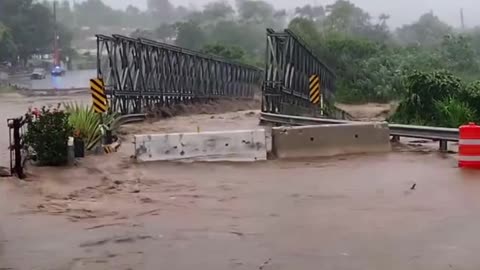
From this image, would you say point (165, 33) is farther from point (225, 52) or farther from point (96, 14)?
point (96, 14)

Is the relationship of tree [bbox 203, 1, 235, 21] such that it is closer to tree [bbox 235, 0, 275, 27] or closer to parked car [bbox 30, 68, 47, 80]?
tree [bbox 235, 0, 275, 27]

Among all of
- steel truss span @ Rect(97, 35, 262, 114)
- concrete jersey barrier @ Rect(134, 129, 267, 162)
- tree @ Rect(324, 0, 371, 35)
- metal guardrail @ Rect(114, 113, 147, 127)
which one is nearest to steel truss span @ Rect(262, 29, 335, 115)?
metal guardrail @ Rect(114, 113, 147, 127)

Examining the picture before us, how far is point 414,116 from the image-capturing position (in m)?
27.2

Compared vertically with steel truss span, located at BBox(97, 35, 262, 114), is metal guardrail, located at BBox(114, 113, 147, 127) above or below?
below

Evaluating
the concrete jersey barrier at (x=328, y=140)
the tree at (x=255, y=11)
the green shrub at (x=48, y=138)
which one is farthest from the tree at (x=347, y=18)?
the green shrub at (x=48, y=138)

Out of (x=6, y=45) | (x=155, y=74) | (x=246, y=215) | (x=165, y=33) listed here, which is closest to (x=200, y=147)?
(x=246, y=215)

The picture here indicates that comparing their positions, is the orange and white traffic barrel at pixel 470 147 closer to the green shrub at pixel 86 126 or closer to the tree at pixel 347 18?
the green shrub at pixel 86 126

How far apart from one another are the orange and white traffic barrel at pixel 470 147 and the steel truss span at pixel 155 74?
639 inches

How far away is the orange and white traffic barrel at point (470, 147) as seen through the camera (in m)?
15.6

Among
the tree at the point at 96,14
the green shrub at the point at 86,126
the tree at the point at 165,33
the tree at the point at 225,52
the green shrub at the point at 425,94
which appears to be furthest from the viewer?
the tree at the point at 96,14

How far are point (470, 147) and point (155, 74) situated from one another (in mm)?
23384

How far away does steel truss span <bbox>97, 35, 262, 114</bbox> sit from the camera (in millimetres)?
31125

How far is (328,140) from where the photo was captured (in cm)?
1822

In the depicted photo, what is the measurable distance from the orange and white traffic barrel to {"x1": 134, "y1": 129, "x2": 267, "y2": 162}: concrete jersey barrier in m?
4.32
